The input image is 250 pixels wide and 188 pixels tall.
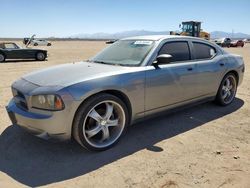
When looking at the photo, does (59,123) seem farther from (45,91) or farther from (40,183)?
(40,183)

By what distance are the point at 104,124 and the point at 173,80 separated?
142cm

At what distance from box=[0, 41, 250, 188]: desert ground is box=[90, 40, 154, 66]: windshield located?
1.13m

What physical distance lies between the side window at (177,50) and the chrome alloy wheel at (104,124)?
4.29 feet

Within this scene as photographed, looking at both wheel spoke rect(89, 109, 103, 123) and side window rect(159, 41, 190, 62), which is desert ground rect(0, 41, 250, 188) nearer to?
wheel spoke rect(89, 109, 103, 123)

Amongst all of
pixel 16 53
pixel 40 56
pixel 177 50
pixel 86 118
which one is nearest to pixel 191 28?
pixel 40 56

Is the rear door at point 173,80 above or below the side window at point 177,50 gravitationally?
below

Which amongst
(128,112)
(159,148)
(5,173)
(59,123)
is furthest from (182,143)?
(5,173)

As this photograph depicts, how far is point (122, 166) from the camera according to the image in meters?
3.48

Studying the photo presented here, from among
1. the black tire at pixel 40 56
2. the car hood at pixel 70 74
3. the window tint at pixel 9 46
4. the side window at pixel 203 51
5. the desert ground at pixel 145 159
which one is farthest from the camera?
the black tire at pixel 40 56

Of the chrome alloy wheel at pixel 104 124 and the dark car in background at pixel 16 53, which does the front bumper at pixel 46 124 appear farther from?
the dark car in background at pixel 16 53

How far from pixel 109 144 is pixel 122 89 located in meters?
0.78

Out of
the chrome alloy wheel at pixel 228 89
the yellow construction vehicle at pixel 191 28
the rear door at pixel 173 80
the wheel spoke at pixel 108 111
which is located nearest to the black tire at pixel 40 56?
the chrome alloy wheel at pixel 228 89

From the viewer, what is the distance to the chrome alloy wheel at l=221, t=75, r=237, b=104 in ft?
19.7

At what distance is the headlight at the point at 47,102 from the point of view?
345 centimetres
